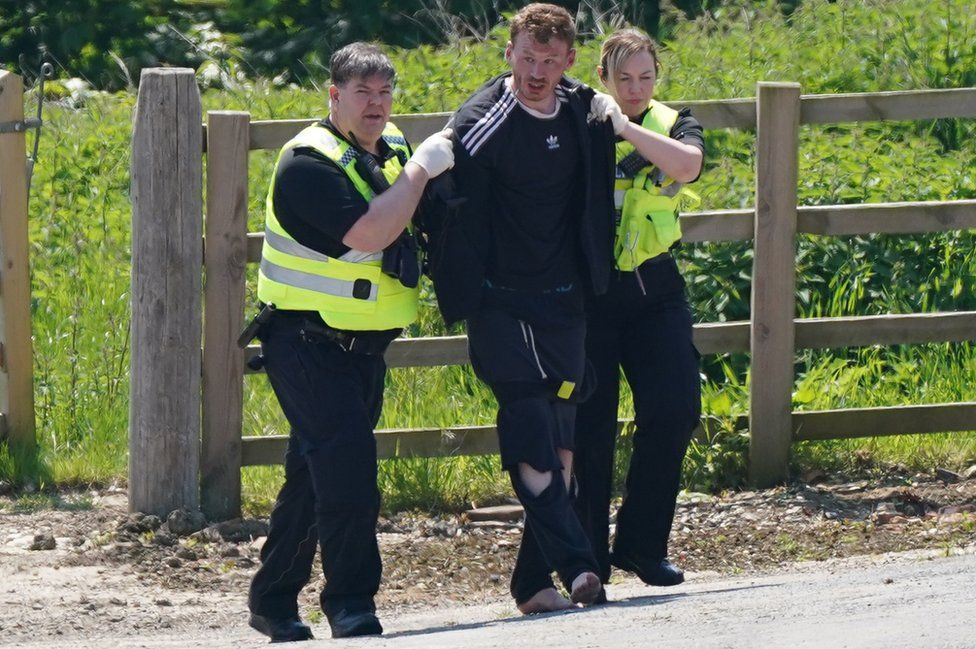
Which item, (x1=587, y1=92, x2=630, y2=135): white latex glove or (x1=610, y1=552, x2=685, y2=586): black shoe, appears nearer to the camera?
(x1=587, y1=92, x2=630, y2=135): white latex glove

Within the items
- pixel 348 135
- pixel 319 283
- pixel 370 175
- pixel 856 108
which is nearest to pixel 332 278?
pixel 319 283

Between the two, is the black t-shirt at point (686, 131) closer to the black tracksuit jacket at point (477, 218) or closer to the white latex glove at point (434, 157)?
the black tracksuit jacket at point (477, 218)

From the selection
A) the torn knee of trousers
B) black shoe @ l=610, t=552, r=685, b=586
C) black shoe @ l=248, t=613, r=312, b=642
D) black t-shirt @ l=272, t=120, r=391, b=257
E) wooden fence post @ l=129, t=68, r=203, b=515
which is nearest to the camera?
black t-shirt @ l=272, t=120, r=391, b=257

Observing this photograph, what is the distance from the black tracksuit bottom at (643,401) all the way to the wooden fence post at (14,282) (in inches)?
96.6

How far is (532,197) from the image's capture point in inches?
192

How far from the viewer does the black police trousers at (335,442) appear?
476cm

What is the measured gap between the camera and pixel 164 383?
20.0 ft

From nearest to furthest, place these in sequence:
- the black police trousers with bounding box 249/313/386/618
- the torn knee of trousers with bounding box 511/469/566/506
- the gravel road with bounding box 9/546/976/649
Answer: the gravel road with bounding box 9/546/976/649, the black police trousers with bounding box 249/313/386/618, the torn knee of trousers with bounding box 511/469/566/506

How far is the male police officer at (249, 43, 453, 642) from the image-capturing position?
468 cm

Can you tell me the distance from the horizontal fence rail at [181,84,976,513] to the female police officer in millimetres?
1000

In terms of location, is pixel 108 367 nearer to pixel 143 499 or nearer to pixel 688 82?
pixel 143 499

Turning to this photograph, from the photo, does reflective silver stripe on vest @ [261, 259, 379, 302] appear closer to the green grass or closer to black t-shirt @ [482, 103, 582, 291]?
black t-shirt @ [482, 103, 582, 291]

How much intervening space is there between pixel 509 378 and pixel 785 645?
1.23 m

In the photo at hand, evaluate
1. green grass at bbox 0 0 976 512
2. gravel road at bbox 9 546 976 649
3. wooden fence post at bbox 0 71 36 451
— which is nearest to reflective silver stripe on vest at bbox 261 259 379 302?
gravel road at bbox 9 546 976 649
